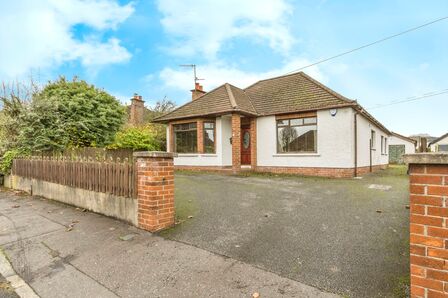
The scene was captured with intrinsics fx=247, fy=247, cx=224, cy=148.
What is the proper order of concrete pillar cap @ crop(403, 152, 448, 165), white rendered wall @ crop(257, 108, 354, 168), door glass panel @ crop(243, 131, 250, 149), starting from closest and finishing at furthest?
concrete pillar cap @ crop(403, 152, 448, 165), white rendered wall @ crop(257, 108, 354, 168), door glass panel @ crop(243, 131, 250, 149)

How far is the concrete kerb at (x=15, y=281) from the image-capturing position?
2.80 metres

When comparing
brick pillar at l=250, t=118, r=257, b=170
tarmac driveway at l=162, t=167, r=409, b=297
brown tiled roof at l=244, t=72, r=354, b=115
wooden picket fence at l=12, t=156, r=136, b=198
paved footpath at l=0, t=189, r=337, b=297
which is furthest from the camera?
brick pillar at l=250, t=118, r=257, b=170

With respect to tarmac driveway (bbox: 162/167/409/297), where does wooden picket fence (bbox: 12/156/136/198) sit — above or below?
above

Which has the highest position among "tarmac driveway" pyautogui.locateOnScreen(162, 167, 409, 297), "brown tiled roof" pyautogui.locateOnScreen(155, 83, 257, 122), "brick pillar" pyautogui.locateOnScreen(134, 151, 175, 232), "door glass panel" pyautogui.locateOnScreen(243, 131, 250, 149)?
"brown tiled roof" pyautogui.locateOnScreen(155, 83, 257, 122)

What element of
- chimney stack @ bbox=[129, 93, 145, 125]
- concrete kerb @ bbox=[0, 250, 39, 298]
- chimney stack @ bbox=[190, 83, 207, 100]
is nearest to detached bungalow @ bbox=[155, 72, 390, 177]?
chimney stack @ bbox=[190, 83, 207, 100]

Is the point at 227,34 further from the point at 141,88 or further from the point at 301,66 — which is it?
the point at 141,88

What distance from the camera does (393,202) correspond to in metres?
6.14

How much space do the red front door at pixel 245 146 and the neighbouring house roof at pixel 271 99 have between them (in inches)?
Answer: 55.0

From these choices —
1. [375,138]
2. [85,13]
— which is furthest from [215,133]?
[375,138]

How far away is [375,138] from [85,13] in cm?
1754

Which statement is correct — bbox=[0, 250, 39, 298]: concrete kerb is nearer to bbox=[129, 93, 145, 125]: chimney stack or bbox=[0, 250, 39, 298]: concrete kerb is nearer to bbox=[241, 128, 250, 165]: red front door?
bbox=[241, 128, 250, 165]: red front door

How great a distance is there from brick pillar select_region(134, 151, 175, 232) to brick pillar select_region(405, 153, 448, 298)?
352cm

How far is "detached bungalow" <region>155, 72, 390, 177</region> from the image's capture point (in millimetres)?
11500

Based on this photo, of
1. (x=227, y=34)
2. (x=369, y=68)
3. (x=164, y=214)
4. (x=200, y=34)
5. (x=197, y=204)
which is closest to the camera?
(x=164, y=214)
